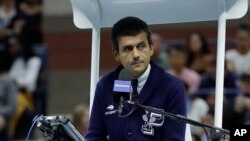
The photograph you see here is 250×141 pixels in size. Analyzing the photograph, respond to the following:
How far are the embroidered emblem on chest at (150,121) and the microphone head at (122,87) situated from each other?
6.7 inches

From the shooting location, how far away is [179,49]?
9.48m

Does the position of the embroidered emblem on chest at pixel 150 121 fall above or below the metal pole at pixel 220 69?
below

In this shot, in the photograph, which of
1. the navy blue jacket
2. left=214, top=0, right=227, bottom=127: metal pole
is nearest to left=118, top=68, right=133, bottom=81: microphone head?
the navy blue jacket

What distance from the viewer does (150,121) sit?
13.9 feet

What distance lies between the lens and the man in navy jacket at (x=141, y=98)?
4242 mm

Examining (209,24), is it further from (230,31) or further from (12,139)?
(12,139)

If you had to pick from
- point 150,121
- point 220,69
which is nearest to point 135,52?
point 150,121

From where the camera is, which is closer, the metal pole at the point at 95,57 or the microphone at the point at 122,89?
the microphone at the point at 122,89

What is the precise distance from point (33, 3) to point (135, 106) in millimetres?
7339

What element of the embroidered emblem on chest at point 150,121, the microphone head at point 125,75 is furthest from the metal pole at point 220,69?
the microphone head at point 125,75

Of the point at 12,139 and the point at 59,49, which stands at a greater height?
the point at 59,49

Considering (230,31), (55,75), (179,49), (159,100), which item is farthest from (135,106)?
(55,75)

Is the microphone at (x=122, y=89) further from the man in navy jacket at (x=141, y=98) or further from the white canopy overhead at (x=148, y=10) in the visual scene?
the white canopy overhead at (x=148, y=10)

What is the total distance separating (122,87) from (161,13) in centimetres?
102
